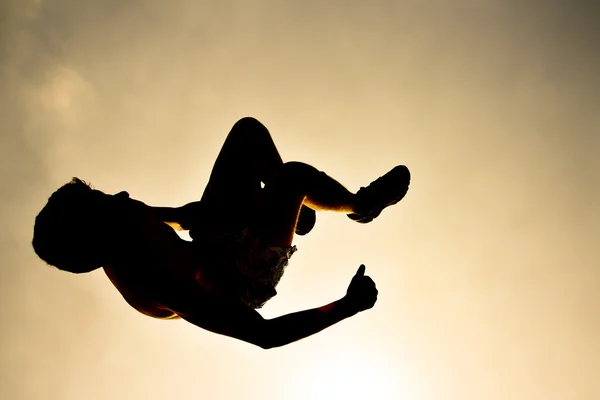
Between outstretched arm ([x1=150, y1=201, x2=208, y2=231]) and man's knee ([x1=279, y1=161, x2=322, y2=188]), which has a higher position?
outstretched arm ([x1=150, y1=201, x2=208, y2=231])

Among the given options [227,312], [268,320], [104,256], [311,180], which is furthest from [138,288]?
[311,180]

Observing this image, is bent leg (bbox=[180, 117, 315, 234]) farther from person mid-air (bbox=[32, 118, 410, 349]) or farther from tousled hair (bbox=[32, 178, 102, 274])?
tousled hair (bbox=[32, 178, 102, 274])

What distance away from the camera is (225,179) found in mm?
1523

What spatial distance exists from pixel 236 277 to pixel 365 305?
20.7 inches

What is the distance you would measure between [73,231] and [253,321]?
26.1 inches

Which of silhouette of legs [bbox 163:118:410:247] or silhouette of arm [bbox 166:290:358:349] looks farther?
silhouette of legs [bbox 163:118:410:247]

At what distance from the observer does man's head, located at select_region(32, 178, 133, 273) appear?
1.24m

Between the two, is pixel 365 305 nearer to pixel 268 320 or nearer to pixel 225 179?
pixel 268 320

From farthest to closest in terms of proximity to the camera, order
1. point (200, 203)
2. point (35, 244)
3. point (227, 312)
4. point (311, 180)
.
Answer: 1. point (200, 203)
2. point (311, 180)
3. point (35, 244)
4. point (227, 312)

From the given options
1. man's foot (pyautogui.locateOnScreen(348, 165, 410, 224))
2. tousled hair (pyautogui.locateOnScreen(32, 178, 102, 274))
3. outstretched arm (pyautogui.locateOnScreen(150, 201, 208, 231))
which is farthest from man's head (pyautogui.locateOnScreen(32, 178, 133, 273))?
man's foot (pyautogui.locateOnScreen(348, 165, 410, 224))

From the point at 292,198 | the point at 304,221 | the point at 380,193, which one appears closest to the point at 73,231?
the point at 292,198

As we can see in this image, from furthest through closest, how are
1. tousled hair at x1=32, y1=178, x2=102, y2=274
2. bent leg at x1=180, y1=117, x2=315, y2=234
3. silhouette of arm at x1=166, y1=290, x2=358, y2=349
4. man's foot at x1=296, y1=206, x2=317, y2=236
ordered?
man's foot at x1=296, y1=206, x2=317, y2=236, bent leg at x1=180, y1=117, x2=315, y2=234, tousled hair at x1=32, y1=178, x2=102, y2=274, silhouette of arm at x1=166, y1=290, x2=358, y2=349

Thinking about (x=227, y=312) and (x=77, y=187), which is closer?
(x=227, y=312)

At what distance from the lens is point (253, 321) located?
1141 mm
